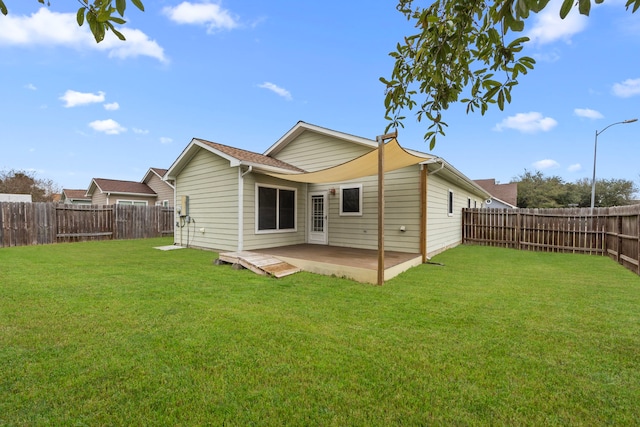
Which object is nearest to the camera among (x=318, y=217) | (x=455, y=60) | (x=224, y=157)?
(x=455, y=60)

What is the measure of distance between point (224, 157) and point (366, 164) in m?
3.92

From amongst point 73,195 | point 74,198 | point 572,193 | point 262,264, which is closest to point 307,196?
point 262,264

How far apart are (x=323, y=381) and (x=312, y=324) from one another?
1068mm

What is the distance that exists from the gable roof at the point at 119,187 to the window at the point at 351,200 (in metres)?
17.5

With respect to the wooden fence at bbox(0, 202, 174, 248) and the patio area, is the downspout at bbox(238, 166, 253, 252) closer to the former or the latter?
the patio area

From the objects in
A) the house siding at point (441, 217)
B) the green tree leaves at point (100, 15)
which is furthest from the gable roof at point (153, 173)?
the green tree leaves at point (100, 15)

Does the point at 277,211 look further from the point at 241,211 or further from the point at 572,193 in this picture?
the point at 572,193

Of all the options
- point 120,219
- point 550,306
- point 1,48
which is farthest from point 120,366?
point 120,219

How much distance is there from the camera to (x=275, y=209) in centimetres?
848

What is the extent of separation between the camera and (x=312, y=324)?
317 cm

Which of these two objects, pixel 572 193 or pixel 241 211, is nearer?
pixel 241 211

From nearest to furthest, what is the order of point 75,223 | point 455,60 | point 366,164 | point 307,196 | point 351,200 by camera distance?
point 455,60, point 366,164, point 351,200, point 307,196, point 75,223

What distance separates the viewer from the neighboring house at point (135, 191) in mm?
19203

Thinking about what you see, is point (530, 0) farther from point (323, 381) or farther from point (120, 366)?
point (120, 366)
